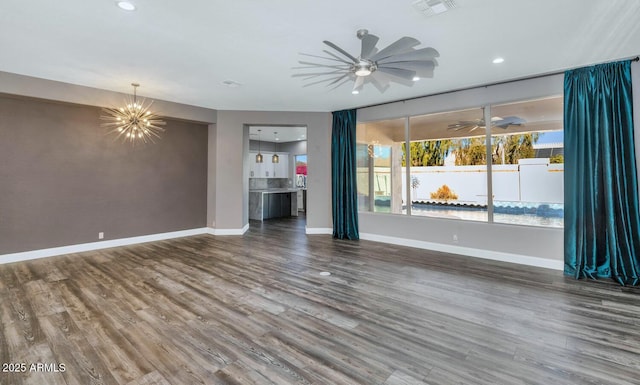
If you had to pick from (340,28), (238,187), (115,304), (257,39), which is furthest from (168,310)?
(238,187)

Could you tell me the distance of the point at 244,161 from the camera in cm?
684

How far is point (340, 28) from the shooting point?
3021 millimetres

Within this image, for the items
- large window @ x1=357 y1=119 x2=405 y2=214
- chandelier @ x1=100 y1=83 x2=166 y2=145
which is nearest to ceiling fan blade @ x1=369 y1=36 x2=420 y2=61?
large window @ x1=357 y1=119 x2=405 y2=214

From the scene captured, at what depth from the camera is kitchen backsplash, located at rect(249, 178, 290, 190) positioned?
1065 cm

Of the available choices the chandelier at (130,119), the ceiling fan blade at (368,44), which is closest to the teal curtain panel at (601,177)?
the ceiling fan blade at (368,44)

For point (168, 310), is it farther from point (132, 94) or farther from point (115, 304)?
point (132, 94)

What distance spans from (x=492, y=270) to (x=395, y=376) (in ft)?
9.74

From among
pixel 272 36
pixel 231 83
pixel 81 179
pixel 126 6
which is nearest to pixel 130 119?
pixel 81 179

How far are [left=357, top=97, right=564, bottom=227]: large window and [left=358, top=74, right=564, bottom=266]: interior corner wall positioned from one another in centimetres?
16

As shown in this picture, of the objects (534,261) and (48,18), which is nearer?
(48,18)

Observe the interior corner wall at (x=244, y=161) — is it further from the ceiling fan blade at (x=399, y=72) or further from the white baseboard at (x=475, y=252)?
the ceiling fan blade at (x=399, y=72)

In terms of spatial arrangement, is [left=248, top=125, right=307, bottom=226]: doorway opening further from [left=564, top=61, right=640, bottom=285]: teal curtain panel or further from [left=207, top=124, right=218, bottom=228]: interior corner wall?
[left=564, top=61, right=640, bottom=285]: teal curtain panel

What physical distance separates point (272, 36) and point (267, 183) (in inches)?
322

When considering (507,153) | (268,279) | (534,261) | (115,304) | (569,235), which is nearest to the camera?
(115,304)
